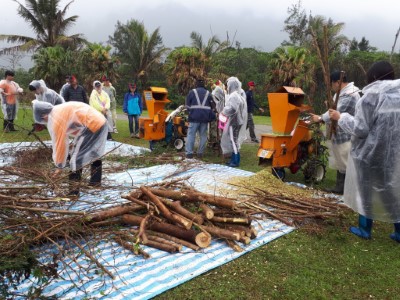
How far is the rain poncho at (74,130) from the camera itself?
4.88 metres

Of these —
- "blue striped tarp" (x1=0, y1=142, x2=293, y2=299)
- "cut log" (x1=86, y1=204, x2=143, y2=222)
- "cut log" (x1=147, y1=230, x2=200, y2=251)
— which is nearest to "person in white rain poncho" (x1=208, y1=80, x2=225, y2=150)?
"blue striped tarp" (x1=0, y1=142, x2=293, y2=299)

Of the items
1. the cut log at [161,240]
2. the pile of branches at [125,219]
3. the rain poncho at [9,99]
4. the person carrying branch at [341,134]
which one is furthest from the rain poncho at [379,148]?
the rain poncho at [9,99]

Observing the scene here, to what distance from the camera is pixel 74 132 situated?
5035 millimetres

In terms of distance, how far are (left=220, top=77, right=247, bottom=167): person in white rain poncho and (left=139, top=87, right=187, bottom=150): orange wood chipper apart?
1.58 metres

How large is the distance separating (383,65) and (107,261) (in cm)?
346

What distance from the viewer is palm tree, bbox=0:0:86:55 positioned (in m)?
23.0

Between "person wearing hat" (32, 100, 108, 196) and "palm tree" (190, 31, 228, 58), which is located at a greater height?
"palm tree" (190, 31, 228, 58)

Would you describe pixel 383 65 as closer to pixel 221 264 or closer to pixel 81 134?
pixel 221 264

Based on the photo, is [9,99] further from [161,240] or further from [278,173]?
[161,240]

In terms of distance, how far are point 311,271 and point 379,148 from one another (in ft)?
4.85

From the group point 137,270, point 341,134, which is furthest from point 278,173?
point 137,270

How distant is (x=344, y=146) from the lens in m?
5.78

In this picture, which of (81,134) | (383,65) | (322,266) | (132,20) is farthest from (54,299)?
(132,20)

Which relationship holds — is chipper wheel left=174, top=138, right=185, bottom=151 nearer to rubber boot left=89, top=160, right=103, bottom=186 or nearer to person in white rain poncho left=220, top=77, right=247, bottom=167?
person in white rain poncho left=220, top=77, right=247, bottom=167
